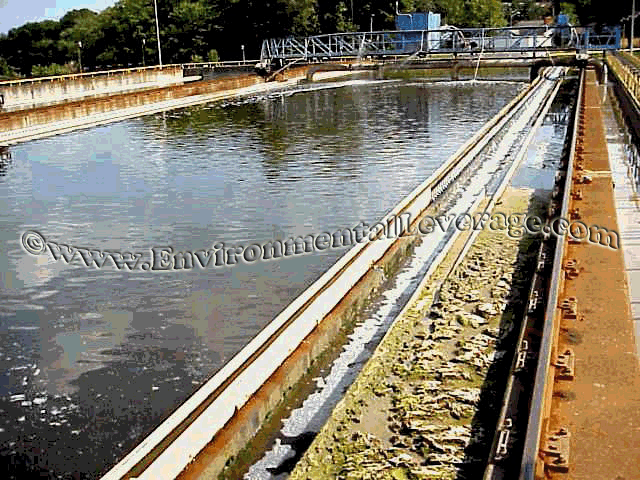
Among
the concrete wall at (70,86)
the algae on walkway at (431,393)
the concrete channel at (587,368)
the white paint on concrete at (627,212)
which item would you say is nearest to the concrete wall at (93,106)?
the concrete wall at (70,86)

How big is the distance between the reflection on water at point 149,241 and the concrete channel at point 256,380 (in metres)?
0.31

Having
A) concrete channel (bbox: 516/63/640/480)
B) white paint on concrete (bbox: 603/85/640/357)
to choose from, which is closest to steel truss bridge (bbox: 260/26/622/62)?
white paint on concrete (bbox: 603/85/640/357)

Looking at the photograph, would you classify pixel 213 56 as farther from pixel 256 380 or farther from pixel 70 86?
pixel 256 380

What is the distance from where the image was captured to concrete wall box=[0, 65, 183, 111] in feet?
75.1

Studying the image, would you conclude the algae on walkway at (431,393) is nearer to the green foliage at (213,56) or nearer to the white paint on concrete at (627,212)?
the white paint on concrete at (627,212)

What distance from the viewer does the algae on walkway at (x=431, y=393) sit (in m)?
3.52

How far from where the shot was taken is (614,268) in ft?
16.7

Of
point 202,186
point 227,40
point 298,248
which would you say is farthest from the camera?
point 227,40

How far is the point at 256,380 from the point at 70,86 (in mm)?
23364

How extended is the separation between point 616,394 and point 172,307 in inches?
123

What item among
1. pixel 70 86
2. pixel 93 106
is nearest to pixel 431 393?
pixel 93 106

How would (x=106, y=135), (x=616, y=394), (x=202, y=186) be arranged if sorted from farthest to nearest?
1. (x=106, y=135)
2. (x=202, y=186)
3. (x=616, y=394)

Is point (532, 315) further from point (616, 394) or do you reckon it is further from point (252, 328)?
point (252, 328)

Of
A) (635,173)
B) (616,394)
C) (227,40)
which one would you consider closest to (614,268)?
(616,394)
